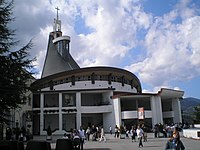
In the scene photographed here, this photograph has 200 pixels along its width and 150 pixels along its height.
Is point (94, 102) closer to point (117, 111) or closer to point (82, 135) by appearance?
point (117, 111)

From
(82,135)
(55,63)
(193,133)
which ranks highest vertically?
(55,63)

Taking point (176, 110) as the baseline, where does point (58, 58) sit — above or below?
above

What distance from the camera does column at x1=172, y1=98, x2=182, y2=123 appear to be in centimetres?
4742

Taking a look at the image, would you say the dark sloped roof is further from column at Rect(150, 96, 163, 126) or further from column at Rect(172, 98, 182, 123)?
column at Rect(150, 96, 163, 126)

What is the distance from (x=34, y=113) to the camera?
46469 mm

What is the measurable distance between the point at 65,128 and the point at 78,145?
31073 millimetres

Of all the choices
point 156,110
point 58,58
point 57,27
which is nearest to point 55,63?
point 58,58

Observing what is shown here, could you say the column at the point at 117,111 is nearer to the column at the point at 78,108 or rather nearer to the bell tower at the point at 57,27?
the column at the point at 78,108

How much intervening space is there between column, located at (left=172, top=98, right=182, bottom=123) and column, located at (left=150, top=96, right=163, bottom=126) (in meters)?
5.09

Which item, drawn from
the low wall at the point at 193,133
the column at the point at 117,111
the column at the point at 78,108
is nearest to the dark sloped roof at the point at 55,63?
the column at the point at 78,108

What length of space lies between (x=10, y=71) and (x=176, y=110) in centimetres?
3757

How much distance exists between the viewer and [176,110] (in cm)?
4825

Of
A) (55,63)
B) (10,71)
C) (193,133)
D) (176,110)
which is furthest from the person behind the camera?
(55,63)

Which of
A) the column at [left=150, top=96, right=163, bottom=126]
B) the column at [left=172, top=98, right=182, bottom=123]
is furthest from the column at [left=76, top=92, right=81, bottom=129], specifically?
the column at [left=172, top=98, right=182, bottom=123]
